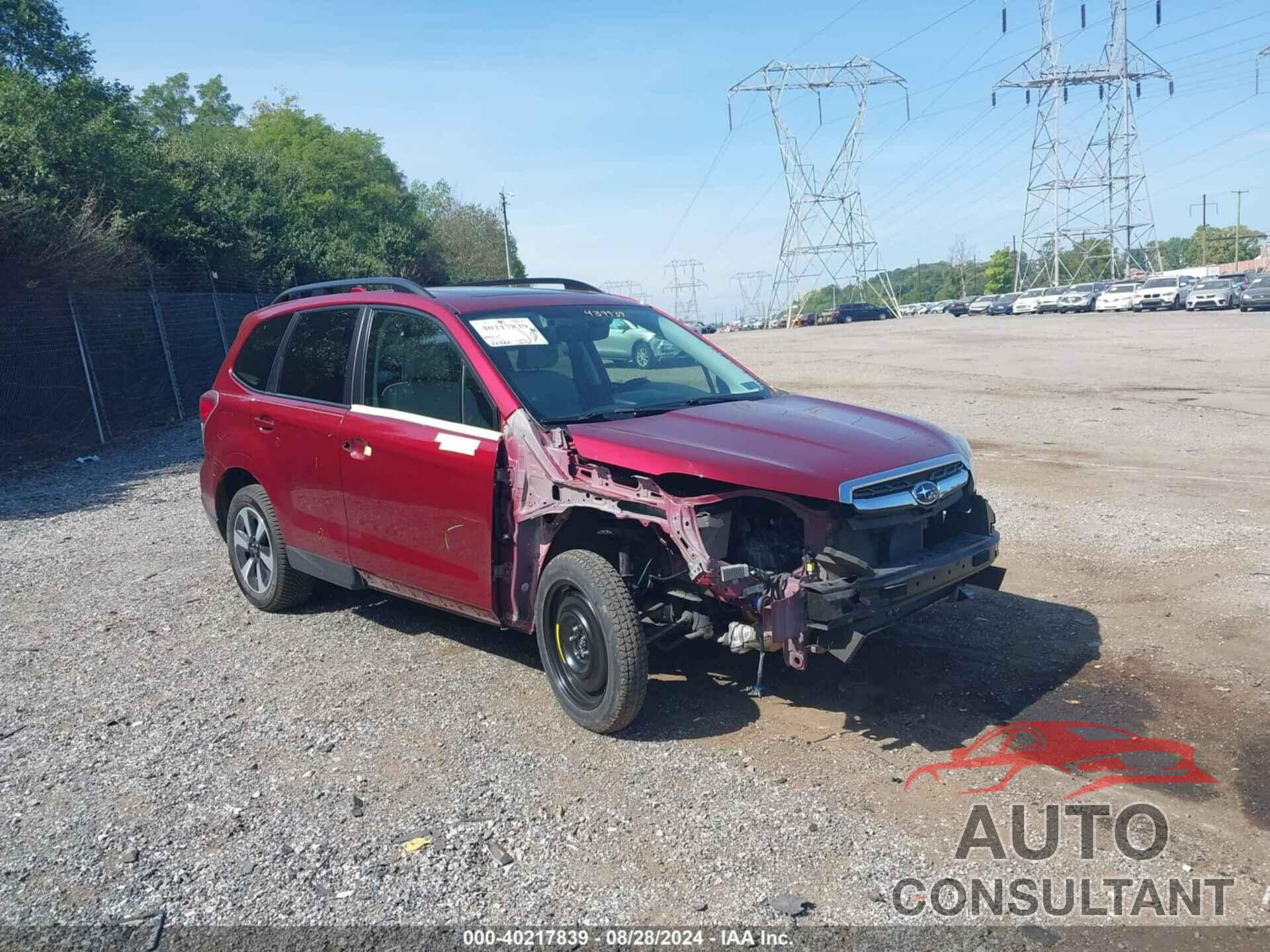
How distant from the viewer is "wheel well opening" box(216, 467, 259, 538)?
682 centimetres

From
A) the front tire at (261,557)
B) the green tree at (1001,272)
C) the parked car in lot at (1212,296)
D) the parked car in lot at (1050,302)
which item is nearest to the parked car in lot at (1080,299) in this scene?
the parked car in lot at (1050,302)

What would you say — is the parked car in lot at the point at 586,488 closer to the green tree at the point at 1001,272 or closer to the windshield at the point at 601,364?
the windshield at the point at 601,364

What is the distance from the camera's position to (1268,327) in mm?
28719

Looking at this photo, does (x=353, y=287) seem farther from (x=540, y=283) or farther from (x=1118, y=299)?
(x=1118, y=299)

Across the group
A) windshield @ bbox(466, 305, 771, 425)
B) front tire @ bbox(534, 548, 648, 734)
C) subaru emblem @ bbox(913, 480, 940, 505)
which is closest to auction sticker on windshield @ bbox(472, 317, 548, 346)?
windshield @ bbox(466, 305, 771, 425)

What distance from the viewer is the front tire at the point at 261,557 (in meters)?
6.43

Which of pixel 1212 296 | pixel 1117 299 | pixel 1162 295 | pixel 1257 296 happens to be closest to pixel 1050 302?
pixel 1117 299

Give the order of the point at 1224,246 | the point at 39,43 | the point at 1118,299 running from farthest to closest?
the point at 1224,246 < the point at 1118,299 < the point at 39,43

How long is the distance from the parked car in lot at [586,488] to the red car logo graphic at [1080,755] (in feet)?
2.10

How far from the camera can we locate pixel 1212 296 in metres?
43.7

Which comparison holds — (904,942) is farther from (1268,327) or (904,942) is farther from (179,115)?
(179,115)

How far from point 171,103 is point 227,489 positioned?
247 feet

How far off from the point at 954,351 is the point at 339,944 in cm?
2801

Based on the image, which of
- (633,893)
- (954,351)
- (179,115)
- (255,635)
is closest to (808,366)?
(954,351)
